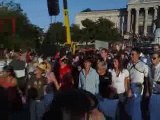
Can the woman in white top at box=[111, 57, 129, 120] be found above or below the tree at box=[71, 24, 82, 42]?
above

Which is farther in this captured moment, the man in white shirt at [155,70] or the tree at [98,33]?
the tree at [98,33]

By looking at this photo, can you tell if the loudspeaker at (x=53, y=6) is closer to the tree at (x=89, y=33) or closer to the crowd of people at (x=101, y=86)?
the crowd of people at (x=101, y=86)

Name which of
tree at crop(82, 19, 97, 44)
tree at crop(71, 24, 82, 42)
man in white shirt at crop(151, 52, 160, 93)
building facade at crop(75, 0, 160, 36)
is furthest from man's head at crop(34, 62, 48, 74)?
building facade at crop(75, 0, 160, 36)

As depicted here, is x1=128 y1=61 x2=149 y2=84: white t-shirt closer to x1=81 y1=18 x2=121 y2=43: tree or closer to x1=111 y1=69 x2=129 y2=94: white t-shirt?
x1=111 y1=69 x2=129 y2=94: white t-shirt

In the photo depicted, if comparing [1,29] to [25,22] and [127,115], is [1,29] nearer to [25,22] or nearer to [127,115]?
[127,115]

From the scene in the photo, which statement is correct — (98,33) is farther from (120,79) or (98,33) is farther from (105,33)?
(120,79)

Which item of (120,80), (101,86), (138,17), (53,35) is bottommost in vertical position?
(138,17)

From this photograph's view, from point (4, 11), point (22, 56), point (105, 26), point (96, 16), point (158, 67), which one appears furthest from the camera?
point (96, 16)

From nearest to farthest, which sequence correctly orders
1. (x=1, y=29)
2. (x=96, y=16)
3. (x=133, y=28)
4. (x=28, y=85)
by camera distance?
(x=28, y=85), (x=1, y=29), (x=133, y=28), (x=96, y=16)

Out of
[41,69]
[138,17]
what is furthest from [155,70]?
[138,17]

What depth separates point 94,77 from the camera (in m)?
10.5

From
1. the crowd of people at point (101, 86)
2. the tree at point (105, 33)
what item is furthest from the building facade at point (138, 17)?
the crowd of people at point (101, 86)

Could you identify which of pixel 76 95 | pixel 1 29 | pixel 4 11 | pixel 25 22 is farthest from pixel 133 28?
pixel 76 95

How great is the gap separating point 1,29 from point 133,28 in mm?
114995
